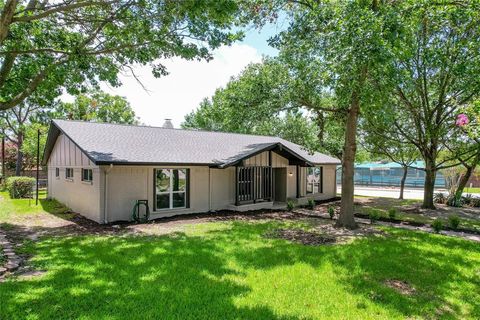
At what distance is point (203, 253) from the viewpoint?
7645 millimetres

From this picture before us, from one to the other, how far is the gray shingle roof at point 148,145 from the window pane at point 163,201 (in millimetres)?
1672

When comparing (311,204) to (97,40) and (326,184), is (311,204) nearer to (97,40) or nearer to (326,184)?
(326,184)

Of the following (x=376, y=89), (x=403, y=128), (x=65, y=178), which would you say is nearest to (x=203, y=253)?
(x=376, y=89)

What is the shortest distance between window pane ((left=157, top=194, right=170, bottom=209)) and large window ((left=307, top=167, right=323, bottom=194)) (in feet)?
34.8

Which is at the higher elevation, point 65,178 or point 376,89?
point 376,89

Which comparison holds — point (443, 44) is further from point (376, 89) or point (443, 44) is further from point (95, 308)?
point (95, 308)

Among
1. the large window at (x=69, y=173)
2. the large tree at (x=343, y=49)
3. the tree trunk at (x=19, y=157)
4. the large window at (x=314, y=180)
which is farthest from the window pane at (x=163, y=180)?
the tree trunk at (x=19, y=157)

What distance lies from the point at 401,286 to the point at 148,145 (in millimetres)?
11497

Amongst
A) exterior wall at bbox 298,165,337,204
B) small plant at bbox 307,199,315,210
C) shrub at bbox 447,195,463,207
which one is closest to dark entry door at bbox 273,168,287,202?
small plant at bbox 307,199,315,210

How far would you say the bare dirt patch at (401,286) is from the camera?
548 centimetres

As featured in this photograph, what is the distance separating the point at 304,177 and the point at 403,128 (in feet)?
20.6

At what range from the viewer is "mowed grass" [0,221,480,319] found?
15.3ft

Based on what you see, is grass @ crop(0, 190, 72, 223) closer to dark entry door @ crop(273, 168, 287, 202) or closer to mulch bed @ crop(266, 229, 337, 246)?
mulch bed @ crop(266, 229, 337, 246)

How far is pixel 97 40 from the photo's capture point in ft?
34.4
